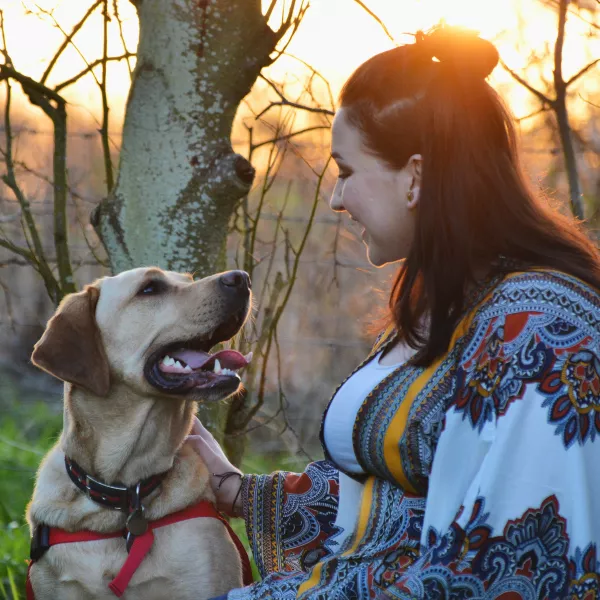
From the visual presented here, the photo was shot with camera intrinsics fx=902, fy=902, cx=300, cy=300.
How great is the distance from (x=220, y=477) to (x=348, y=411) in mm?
899

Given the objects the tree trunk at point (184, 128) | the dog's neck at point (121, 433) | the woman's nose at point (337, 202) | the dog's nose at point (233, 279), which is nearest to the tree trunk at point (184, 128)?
the tree trunk at point (184, 128)

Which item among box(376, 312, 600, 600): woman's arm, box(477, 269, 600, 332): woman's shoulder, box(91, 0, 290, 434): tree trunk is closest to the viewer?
box(376, 312, 600, 600): woman's arm

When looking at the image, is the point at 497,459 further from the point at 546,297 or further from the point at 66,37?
the point at 66,37

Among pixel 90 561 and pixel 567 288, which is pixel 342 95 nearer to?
pixel 567 288

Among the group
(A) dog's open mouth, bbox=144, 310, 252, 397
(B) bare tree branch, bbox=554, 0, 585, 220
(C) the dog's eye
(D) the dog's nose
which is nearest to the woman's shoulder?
(A) dog's open mouth, bbox=144, 310, 252, 397

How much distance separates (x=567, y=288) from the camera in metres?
1.96

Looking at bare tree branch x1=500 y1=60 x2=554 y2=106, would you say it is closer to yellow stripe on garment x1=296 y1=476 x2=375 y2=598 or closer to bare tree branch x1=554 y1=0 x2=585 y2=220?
bare tree branch x1=554 y1=0 x2=585 y2=220

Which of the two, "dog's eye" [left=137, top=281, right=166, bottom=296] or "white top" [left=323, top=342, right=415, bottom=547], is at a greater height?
"dog's eye" [left=137, top=281, right=166, bottom=296]

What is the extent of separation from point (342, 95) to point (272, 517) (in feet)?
→ 4.20

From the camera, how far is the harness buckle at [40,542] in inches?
106

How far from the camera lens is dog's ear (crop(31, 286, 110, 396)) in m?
2.76

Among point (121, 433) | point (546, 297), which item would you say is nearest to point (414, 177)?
point (546, 297)

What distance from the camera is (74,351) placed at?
2801 mm

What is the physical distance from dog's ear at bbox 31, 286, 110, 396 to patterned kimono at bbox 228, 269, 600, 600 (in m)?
1.03
